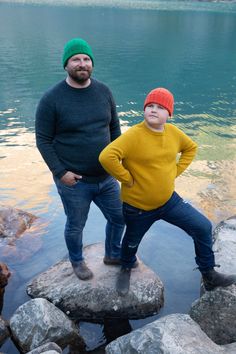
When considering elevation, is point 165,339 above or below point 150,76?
above

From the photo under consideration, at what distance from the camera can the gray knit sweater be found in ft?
16.9

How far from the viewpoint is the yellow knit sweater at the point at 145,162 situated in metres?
4.90

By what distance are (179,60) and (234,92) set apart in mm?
14542

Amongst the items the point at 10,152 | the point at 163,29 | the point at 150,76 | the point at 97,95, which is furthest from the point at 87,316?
the point at 163,29

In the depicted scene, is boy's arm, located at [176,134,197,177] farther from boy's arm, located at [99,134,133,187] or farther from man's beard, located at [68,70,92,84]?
man's beard, located at [68,70,92,84]

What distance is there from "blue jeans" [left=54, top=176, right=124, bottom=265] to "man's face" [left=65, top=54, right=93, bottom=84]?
144 cm

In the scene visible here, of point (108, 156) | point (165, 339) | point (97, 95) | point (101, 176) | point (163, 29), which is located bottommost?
point (163, 29)

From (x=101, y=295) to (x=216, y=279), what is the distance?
6.19 feet

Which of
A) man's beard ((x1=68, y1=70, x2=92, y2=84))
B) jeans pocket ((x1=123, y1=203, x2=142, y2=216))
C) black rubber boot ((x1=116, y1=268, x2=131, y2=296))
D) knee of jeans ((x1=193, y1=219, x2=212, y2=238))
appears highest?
man's beard ((x1=68, y1=70, x2=92, y2=84))

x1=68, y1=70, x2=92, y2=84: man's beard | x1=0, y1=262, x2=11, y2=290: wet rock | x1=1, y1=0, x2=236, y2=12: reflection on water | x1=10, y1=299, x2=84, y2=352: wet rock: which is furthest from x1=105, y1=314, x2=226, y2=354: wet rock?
x1=1, y1=0, x2=236, y2=12: reflection on water

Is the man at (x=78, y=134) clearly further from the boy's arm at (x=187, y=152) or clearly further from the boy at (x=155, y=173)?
the boy's arm at (x=187, y=152)

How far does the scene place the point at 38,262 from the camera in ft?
26.1

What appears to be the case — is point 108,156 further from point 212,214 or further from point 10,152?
point 10,152

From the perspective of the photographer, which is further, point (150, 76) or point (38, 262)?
point (150, 76)
